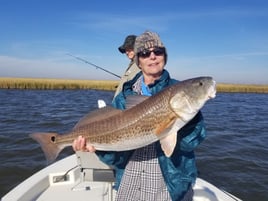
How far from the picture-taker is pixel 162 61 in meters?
2.94

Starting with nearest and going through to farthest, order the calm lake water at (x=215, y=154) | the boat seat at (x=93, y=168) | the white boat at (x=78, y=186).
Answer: the boat seat at (x=93, y=168) → the white boat at (x=78, y=186) → the calm lake water at (x=215, y=154)

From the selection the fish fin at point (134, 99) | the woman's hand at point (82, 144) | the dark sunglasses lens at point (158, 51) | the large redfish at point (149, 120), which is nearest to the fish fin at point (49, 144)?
the large redfish at point (149, 120)

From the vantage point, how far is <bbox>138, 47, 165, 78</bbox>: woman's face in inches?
114

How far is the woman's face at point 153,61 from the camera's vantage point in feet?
9.49

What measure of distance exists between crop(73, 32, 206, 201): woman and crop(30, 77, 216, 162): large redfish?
13cm

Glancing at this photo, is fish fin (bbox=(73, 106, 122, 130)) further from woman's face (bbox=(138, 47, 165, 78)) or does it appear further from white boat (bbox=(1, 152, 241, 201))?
white boat (bbox=(1, 152, 241, 201))

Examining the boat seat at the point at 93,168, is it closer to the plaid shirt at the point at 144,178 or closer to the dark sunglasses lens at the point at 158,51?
the plaid shirt at the point at 144,178

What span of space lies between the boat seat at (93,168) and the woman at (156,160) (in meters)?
1.26

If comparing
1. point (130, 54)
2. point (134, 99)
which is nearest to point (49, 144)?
point (134, 99)

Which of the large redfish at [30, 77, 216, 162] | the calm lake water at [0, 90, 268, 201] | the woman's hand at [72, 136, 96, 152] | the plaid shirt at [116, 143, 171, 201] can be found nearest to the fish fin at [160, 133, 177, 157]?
the large redfish at [30, 77, 216, 162]

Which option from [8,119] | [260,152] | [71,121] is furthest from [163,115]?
[8,119]

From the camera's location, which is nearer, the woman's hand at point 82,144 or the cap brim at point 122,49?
the woman's hand at point 82,144

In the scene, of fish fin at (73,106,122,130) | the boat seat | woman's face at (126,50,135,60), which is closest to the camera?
fish fin at (73,106,122,130)

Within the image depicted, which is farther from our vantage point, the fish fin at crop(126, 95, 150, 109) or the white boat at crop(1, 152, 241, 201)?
the white boat at crop(1, 152, 241, 201)
